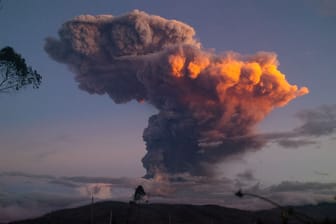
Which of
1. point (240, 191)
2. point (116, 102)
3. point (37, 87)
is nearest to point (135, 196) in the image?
point (116, 102)

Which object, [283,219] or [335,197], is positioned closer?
[283,219]

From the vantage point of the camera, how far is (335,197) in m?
42.2

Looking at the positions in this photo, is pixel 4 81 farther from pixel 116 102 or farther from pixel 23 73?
pixel 116 102

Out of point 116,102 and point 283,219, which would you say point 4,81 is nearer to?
point 283,219

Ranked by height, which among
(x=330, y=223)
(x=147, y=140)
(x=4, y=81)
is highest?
(x=147, y=140)

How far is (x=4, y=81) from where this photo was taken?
52.2 meters

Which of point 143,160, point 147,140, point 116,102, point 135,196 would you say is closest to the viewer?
point 135,196

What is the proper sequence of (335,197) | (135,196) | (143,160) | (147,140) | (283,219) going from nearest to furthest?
(283,219), (335,197), (135,196), (147,140), (143,160)

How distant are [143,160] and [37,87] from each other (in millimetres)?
128650

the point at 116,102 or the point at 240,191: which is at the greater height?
the point at 116,102

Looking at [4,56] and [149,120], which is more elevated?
[149,120]

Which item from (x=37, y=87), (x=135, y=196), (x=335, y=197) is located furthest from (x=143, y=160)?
(x=335, y=197)

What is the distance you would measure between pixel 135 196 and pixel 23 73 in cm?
8884

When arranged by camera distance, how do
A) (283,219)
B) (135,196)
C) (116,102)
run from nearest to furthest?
(283,219), (135,196), (116,102)
